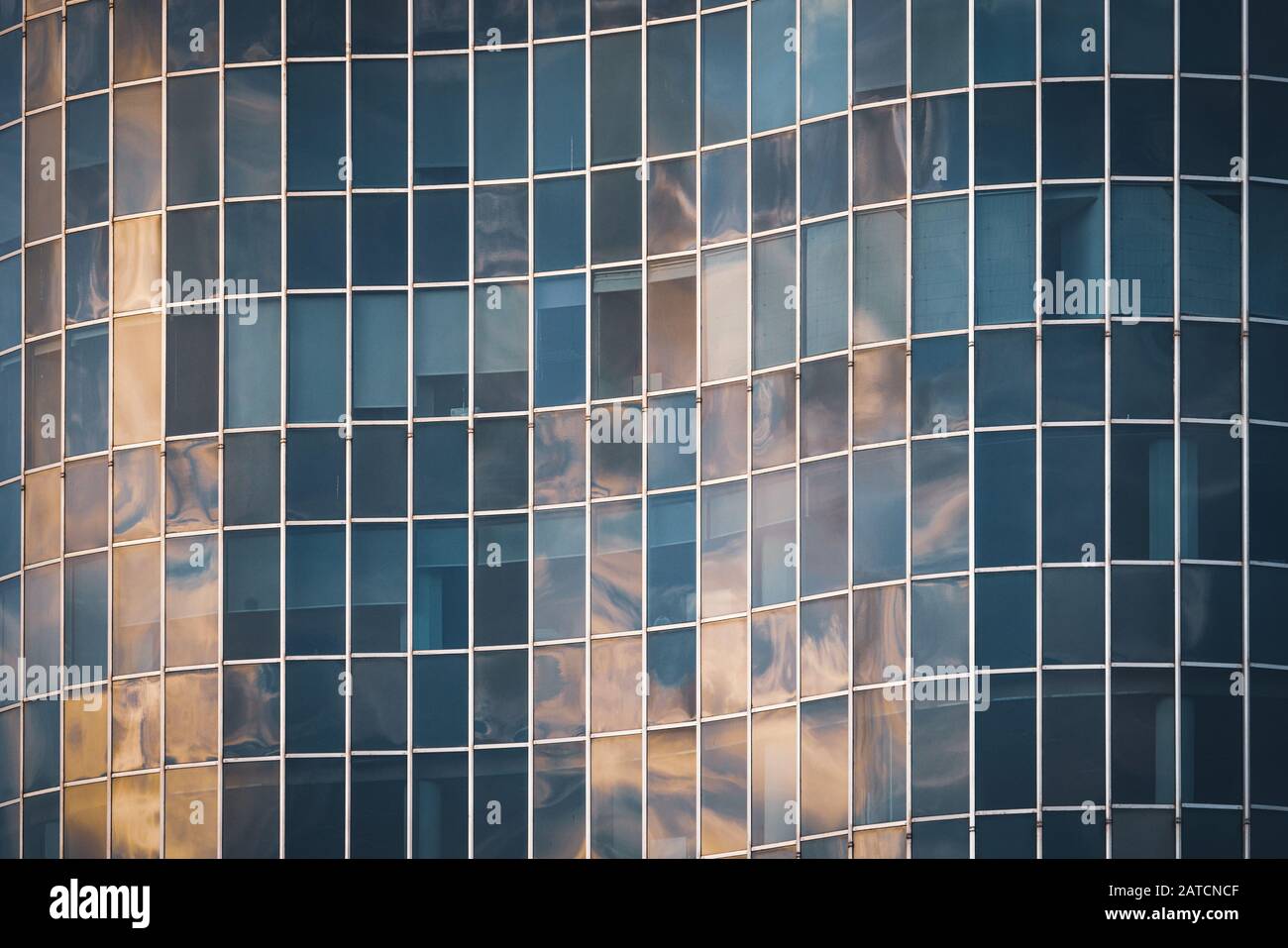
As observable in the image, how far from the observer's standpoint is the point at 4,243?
212ft

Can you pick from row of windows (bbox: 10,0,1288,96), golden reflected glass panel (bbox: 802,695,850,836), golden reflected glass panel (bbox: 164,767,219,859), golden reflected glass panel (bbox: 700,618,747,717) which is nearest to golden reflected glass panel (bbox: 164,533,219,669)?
golden reflected glass panel (bbox: 164,767,219,859)

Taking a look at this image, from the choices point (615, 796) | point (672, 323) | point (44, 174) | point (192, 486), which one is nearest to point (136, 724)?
point (192, 486)

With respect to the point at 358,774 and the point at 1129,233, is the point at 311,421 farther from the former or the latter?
the point at 1129,233

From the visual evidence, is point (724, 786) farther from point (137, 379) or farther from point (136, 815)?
point (137, 379)

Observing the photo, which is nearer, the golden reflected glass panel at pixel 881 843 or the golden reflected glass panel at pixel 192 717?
the golden reflected glass panel at pixel 881 843

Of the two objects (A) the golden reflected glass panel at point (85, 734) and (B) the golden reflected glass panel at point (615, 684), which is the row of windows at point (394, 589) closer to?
(B) the golden reflected glass panel at point (615, 684)

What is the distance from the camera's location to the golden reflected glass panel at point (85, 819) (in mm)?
60406

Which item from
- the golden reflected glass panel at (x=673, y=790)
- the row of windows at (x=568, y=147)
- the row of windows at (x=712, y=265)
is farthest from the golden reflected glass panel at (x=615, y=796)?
the row of windows at (x=568, y=147)

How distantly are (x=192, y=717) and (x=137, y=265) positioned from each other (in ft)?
32.8

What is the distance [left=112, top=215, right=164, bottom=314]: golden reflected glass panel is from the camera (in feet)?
204

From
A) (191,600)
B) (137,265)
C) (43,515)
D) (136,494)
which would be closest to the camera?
(191,600)

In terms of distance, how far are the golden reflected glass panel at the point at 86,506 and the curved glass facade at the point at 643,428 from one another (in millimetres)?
115

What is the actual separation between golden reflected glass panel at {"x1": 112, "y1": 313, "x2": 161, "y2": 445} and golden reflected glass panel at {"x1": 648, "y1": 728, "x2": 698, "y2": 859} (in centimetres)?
1295

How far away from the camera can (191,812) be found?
59625mm
